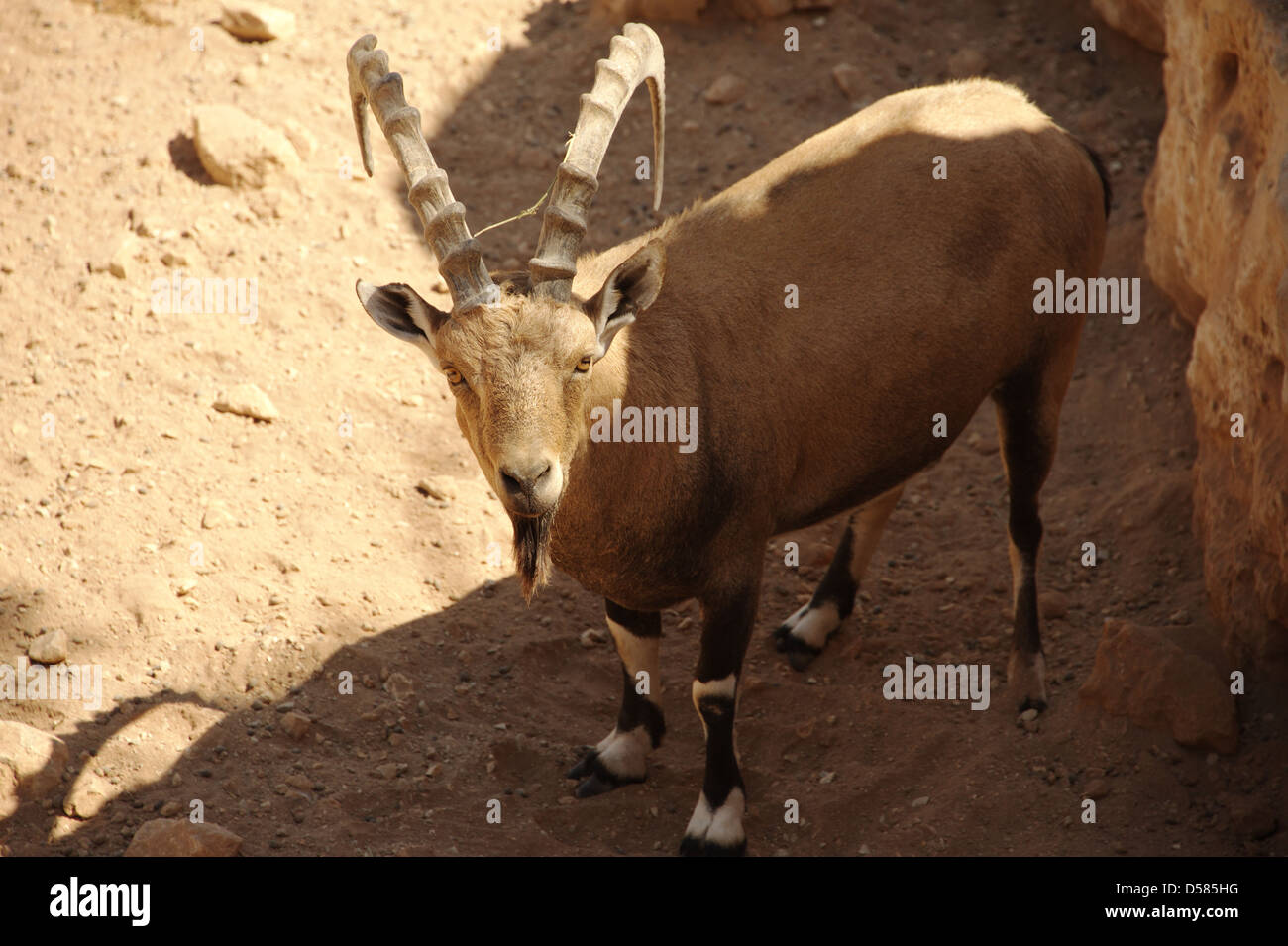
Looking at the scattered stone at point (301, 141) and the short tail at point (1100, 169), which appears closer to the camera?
the short tail at point (1100, 169)

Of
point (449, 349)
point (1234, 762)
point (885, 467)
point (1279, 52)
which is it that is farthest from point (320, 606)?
point (1279, 52)

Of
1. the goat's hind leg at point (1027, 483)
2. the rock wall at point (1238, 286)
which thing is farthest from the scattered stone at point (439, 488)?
the rock wall at point (1238, 286)

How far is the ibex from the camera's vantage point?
4.76 meters

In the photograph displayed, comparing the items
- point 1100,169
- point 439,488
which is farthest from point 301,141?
point 1100,169

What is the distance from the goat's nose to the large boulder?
3.24 meters

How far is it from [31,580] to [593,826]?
3179mm

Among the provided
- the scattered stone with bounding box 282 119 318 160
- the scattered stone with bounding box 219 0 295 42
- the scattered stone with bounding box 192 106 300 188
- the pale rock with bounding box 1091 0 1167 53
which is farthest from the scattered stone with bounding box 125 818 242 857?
the pale rock with bounding box 1091 0 1167 53

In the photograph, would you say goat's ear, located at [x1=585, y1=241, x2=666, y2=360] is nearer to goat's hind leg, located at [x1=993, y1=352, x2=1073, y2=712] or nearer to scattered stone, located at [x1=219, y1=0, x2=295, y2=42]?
goat's hind leg, located at [x1=993, y1=352, x2=1073, y2=712]

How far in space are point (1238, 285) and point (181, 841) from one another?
5454mm

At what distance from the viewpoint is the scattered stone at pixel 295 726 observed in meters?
6.09

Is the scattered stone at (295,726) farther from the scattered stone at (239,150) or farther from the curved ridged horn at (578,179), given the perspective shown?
the scattered stone at (239,150)

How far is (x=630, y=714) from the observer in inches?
248

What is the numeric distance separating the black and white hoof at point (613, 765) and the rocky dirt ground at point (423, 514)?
3.8 inches

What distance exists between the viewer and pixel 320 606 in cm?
682
